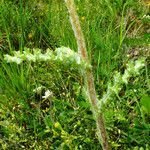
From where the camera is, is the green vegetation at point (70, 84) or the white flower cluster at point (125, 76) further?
the green vegetation at point (70, 84)

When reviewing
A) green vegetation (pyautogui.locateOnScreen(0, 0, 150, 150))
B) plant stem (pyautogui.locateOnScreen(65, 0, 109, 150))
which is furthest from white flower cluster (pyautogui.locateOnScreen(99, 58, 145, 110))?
green vegetation (pyautogui.locateOnScreen(0, 0, 150, 150))

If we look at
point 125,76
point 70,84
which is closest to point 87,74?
point 125,76

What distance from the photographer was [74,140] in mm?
2451

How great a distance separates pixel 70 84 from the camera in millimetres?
2826

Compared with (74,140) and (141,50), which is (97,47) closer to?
(141,50)

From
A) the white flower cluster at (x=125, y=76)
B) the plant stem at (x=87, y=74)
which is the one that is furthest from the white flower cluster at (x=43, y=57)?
the white flower cluster at (x=125, y=76)

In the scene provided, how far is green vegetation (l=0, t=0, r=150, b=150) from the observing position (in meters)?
2.43

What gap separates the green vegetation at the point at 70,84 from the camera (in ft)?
7.96

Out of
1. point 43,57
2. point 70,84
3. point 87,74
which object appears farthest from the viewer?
point 70,84

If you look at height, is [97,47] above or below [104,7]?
below

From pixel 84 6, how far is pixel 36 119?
134 cm

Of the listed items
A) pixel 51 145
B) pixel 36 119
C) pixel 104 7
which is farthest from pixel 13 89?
pixel 104 7

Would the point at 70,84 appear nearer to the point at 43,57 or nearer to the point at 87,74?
the point at 87,74

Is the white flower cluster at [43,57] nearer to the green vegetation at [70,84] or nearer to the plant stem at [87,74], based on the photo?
the plant stem at [87,74]
